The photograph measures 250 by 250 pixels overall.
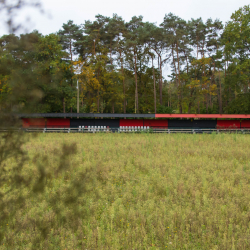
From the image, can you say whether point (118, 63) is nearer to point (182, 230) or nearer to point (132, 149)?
point (132, 149)

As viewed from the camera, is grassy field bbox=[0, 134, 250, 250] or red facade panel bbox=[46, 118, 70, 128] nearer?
grassy field bbox=[0, 134, 250, 250]

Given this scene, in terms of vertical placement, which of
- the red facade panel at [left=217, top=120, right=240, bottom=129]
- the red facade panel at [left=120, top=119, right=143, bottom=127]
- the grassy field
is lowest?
the grassy field

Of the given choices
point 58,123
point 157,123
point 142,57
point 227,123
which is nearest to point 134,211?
point 157,123

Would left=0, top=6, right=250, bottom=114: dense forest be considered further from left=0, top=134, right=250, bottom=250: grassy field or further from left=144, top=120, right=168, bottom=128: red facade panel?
left=0, top=134, right=250, bottom=250: grassy field

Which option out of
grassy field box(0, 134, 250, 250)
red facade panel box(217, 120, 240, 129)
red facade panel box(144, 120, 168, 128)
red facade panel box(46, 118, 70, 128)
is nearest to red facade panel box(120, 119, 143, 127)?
red facade panel box(144, 120, 168, 128)

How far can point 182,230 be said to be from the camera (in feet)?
17.7

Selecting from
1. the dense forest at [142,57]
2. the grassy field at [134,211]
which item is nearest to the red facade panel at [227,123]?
the dense forest at [142,57]

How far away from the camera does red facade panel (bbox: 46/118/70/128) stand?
100 feet

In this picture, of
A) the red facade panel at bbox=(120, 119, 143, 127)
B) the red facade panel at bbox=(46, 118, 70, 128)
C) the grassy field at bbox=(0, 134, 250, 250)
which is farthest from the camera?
the red facade panel at bbox=(120, 119, 143, 127)

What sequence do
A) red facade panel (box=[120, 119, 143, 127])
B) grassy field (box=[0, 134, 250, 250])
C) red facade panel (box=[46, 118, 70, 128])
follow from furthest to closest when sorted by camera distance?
red facade panel (box=[120, 119, 143, 127]) < red facade panel (box=[46, 118, 70, 128]) < grassy field (box=[0, 134, 250, 250])

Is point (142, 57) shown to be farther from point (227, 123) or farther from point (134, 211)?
point (134, 211)

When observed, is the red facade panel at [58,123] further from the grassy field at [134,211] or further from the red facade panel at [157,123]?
the grassy field at [134,211]

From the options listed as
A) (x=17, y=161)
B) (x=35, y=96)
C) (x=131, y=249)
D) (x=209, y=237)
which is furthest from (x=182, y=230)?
(x=35, y=96)

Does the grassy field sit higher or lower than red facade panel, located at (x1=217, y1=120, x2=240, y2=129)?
lower
